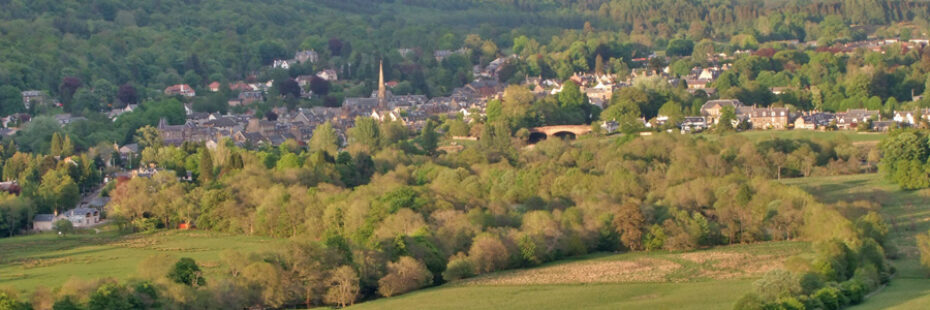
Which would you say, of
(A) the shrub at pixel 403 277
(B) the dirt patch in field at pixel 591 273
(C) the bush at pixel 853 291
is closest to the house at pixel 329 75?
(B) the dirt patch in field at pixel 591 273

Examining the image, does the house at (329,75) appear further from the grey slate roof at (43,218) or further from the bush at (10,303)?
the bush at (10,303)

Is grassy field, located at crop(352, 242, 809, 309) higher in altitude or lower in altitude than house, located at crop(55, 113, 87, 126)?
lower

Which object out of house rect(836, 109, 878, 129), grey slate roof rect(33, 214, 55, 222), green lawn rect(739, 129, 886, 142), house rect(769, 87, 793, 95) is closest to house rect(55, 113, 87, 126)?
grey slate roof rect(33, 214, 55, 222)

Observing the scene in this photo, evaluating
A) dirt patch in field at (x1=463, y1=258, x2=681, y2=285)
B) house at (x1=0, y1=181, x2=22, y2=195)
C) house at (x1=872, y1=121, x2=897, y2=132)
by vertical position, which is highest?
house at (x1=872, y1=121, x2=897, y2=132)

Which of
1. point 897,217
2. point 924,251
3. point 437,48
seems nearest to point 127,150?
point 897,217

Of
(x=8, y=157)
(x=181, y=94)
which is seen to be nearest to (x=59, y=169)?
(x=8, y=157)

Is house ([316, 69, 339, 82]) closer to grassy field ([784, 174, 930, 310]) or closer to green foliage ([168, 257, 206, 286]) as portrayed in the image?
grassy field ([784, 174, 930, 310])

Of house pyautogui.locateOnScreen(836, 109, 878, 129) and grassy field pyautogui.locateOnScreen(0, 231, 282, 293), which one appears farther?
house pyautogui.locateOnScreen(836, 109, 878, 129)
